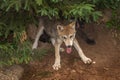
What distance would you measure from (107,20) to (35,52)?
1.94 meters

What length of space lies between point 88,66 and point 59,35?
2.62 feet

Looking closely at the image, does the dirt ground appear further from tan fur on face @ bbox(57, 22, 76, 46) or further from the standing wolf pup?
tan fur on face @ bbox(57, 22, 76, 46)

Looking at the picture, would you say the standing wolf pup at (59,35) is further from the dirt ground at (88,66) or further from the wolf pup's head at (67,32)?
the dirt ground at (88,66)

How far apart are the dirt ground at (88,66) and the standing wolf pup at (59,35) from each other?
0.14 m

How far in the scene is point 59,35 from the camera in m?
5.70

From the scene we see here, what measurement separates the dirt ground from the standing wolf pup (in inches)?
5.5

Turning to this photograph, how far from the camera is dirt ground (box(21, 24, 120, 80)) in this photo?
18.3ft

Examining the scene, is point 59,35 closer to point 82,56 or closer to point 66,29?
point 66,29

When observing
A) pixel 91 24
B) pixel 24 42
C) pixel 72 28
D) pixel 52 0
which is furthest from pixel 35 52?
pixel 91 24

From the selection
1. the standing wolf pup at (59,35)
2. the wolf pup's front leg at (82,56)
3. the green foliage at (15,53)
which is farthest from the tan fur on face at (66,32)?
the green foliage at (15,53)

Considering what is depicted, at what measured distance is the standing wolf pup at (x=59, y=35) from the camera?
5.58 meters

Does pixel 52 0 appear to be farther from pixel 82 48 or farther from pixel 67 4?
pixel 82 48

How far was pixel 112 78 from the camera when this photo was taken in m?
5.49

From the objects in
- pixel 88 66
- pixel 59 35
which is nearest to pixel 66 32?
pixel 59 35
